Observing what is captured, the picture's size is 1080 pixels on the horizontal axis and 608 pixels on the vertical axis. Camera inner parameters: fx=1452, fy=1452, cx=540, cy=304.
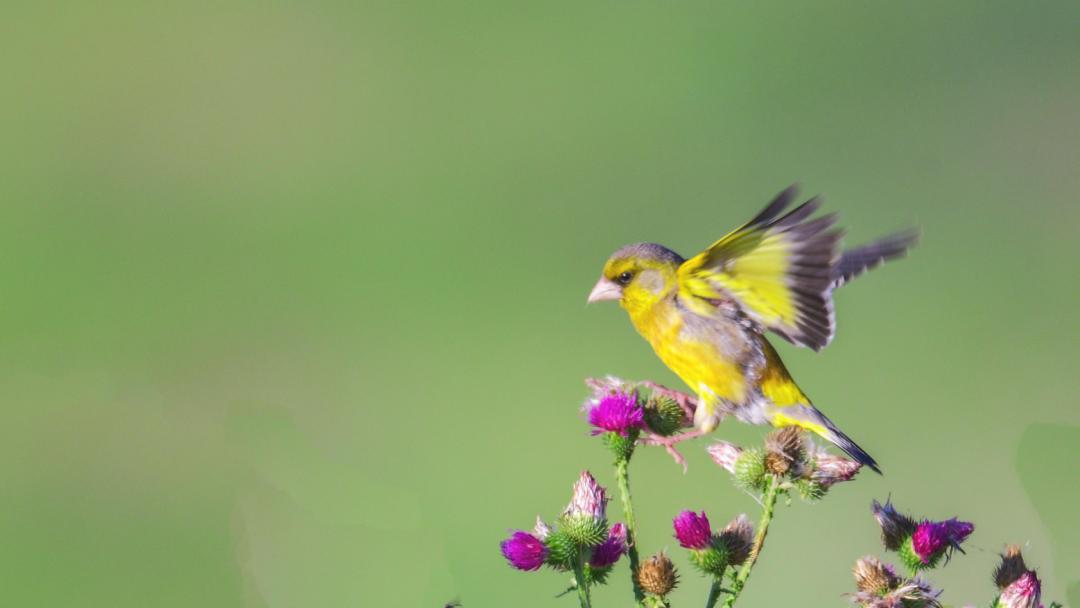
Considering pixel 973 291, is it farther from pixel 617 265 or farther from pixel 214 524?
pixel 617 265

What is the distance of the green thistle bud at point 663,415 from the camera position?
4219mm

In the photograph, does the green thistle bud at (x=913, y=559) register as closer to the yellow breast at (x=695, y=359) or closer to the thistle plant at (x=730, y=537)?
the thistle plant at (x=730, y=537)

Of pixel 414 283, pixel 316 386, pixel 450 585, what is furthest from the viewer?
pixel 414 283

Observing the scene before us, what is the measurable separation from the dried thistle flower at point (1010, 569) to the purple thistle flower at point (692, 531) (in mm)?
715

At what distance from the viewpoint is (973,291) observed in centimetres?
1448

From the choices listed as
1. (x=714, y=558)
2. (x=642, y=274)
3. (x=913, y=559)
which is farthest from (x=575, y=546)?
(x=642, y=274)

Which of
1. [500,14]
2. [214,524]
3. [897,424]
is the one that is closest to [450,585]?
[214,524]

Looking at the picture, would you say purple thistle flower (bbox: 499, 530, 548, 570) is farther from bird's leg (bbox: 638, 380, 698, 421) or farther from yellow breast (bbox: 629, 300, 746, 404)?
yellow breast (bbox: 629, 300, 746, 404)

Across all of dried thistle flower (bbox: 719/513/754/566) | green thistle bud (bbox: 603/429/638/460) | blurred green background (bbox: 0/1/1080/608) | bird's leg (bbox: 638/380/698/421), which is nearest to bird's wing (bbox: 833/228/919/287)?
bird's leg (bbox: 638/380/698/421)

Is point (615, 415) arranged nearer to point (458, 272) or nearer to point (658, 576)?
point (658, 576)

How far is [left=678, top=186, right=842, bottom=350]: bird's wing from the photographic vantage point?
13.1ft

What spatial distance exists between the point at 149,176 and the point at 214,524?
8.34m

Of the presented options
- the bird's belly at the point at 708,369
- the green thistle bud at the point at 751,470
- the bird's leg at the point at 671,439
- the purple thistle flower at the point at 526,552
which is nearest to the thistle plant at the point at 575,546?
the purple thistle flower at the point at 526,552

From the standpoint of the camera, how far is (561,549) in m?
3.43
